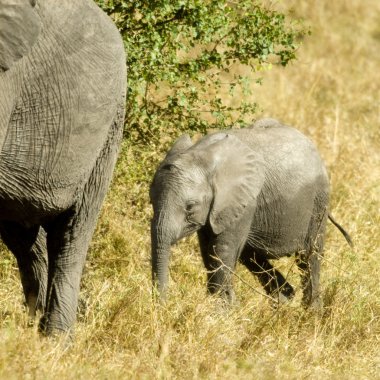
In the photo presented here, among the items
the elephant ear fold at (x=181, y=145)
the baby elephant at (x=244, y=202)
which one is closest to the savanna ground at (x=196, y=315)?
the baby elephant at (x=244, y=202)

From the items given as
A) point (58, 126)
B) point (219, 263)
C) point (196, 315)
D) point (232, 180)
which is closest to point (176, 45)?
point (232, 180)

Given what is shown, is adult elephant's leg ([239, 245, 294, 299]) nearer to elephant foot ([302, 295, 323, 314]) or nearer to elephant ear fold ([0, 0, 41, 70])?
elephant foot ([302, 295, 323, 314])

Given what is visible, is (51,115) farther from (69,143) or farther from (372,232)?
(372,232)

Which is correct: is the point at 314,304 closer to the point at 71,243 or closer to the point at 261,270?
the point at 261,270

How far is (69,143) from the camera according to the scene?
173 inches

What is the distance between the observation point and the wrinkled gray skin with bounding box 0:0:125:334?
406cm

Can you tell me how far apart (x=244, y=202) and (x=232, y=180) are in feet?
0.46

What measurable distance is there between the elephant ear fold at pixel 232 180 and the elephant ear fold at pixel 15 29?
2244 millimetres

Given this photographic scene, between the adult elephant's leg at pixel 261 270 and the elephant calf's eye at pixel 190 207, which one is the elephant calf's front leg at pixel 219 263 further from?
the adult elephant's leg at pixel 261 270

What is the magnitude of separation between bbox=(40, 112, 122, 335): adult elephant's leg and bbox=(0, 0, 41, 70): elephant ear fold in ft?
2.67

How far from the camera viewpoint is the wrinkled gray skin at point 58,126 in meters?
4.06

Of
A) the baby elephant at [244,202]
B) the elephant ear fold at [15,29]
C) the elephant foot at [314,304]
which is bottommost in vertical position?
the elephant foot at [314,304]

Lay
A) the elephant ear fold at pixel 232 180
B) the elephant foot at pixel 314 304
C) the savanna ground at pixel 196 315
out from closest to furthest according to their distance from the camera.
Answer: the savanna ground at pixel 196 315, the elephant foot at pixel 314 304, the elephant ear fold at pixel 232 180

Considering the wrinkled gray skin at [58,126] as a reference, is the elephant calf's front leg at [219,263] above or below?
below
